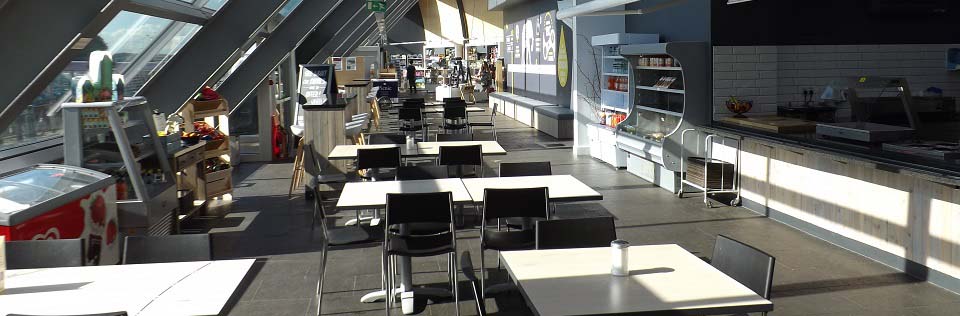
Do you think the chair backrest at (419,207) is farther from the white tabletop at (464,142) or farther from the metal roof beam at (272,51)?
the metal roof beam at (272,51)

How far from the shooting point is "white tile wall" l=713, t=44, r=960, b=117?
920 cm

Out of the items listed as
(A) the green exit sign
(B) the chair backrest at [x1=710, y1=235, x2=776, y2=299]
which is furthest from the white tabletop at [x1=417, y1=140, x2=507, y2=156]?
(A) the green exit sign

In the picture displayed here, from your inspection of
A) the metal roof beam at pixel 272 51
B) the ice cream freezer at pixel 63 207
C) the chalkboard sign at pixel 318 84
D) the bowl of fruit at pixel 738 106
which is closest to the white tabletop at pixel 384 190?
the ice cream freezer at pixel 63 207

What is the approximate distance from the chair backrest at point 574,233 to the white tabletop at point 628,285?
35 cm

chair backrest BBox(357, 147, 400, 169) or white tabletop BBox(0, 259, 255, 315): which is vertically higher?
chair backrest BBox(357, 147, 400, 169)

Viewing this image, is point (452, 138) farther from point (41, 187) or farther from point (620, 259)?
point (620, 259)

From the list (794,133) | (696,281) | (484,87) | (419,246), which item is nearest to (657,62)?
(794,133)

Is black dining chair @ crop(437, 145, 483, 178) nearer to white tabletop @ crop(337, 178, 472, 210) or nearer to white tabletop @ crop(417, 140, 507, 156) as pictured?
white tabletop @ crop(417, 140, 507, 156)

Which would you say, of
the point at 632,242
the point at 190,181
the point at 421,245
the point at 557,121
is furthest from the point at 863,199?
the point at 557,121

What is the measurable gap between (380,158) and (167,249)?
13.0ft

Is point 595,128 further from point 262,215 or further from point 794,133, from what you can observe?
point 262,215

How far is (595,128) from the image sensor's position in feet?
42.0

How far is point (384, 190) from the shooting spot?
19.8ft

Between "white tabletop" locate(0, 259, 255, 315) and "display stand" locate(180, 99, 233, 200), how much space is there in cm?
504
